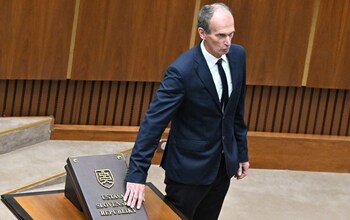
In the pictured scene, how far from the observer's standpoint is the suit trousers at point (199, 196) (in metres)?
1.11

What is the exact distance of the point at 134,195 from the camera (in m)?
0.98

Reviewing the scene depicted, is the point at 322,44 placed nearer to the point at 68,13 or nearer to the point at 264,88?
the point at 264,88

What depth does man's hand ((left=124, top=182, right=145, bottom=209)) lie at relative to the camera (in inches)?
38.5

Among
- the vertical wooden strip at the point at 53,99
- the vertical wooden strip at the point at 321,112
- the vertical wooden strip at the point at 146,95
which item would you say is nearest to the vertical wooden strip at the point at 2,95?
the vertical wooden strip at the point at 53,99

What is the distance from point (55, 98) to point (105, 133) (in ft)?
0.45

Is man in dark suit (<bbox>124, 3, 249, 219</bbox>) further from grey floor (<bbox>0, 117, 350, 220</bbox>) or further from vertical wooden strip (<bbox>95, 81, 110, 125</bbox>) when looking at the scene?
vertical wooden strip (<bbox>95, 81, 110, 125</bbox>)

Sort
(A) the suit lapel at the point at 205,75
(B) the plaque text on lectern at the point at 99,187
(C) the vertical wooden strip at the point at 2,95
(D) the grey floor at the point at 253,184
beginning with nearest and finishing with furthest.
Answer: (B) the plaque text on lectern at the point at 99,187 < (A) the suit lapel at the point at 205,75 < (D) the grey floor at the point at 253,184 < (C) the vertical wooden strip at the point at 2,95

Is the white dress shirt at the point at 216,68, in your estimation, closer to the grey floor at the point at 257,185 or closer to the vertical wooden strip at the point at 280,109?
the grey floor at the point at 257,185

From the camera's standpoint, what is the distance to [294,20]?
1.83m

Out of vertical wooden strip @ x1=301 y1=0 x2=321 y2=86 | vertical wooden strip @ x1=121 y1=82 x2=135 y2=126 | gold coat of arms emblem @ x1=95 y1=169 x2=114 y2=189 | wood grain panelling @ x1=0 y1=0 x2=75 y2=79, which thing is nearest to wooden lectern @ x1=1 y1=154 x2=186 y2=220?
gold coat of arms emblem @ x1=95 y1=169 x2=114 y2=189

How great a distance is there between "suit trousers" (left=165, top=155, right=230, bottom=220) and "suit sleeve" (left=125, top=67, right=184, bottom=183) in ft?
0.32

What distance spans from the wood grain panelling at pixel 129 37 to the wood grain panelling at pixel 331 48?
30cm

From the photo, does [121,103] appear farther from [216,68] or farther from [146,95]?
[216,68]

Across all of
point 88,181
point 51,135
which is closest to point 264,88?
point 51,135
